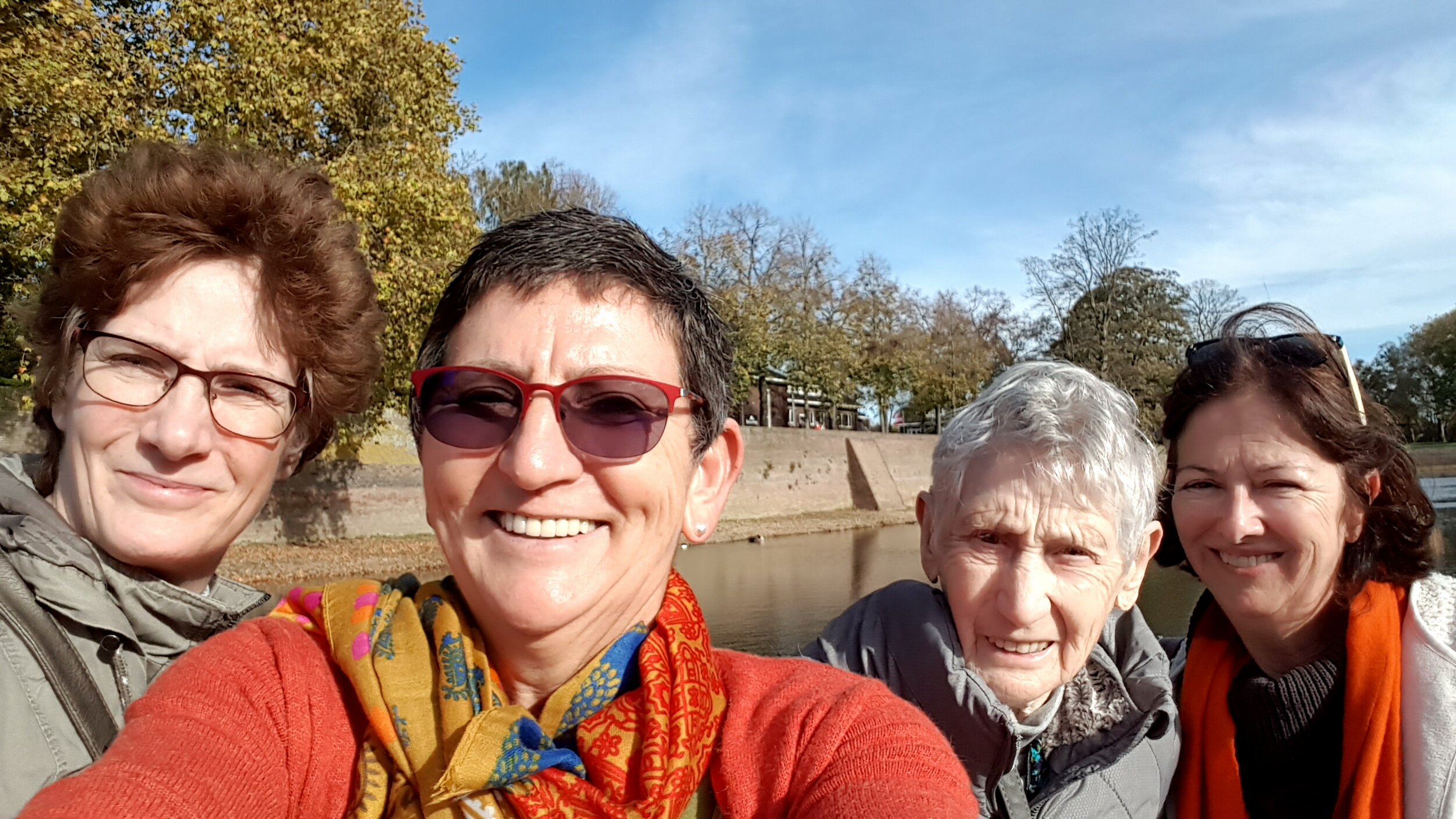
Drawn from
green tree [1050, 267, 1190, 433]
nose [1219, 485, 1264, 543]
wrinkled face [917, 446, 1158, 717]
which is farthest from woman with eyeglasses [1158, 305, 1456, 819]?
green tree [1050, 267, 1190, 433]

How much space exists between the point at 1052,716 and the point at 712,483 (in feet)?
3.82

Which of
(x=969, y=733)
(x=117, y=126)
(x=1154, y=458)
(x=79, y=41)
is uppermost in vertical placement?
(x=79, y=41)

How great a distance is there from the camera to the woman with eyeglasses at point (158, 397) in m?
2.05

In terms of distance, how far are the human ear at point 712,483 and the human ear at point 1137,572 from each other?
1.16 metres

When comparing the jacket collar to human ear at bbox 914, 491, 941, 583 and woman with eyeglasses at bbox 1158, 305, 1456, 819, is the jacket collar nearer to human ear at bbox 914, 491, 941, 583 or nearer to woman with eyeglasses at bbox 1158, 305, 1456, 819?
human ear at bbox 914, 491, 941, 583

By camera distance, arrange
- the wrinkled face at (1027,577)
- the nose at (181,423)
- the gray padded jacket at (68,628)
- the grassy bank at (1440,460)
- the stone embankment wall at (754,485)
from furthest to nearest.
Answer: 1. the grassy bank at (1440,460)
2. the stone embankment wall at (754,485)
3. the wrinkled face at (1027,577)
4. the nose at (181,423)
5. the gray padded jacket at (68,628)

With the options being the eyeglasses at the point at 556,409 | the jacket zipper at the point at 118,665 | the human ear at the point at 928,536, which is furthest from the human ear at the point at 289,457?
the human ear at the point at 928,536

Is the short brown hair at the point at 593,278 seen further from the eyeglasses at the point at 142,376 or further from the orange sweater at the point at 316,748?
the eyeglasses at the point at 142,376

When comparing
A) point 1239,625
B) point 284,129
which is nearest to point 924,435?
point 284,129

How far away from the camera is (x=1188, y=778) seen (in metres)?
2.63

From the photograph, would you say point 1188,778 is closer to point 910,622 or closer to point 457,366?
point 910,622

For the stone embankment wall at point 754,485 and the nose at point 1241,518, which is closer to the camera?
the nose at point 1241,518

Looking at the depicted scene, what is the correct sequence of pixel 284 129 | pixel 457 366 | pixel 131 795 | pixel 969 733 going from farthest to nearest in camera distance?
pixel 284 129 → pixel 969 733 → pixel 457 366 → pixel 131 795

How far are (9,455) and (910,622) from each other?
241 centimetres
